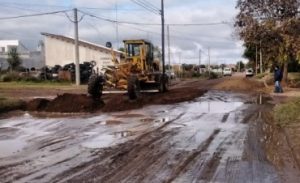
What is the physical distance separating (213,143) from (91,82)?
1484cm

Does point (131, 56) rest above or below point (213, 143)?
above

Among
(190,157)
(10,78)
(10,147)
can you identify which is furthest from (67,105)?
(10,78)

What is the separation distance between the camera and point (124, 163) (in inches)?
444

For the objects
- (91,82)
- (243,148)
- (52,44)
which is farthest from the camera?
(52,44)

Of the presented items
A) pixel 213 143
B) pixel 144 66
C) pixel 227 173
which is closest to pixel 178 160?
pixel 227 173

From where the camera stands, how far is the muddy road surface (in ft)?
33.3

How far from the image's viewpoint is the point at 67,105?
24312 millimetres

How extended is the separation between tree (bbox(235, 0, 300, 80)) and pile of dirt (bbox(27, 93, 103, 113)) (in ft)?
62.6

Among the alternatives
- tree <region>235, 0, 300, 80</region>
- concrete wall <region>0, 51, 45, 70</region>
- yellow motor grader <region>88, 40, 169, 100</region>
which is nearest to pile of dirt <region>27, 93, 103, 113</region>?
yellow motor grader <region>88, 40, 169, 100</region>

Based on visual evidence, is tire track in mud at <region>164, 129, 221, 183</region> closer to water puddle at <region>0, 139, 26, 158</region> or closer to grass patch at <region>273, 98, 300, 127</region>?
grass patch at <region>273, 98, 300, 127</region>

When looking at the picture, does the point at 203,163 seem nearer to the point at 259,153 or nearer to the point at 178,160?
the point at 178,160

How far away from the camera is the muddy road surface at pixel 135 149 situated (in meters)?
10.2

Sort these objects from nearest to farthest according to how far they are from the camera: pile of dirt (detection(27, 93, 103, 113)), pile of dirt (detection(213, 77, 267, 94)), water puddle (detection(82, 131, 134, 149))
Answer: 1. water puddle (detection(82, 131, 134, 149))
2. pile of dirt (detection(27, 93, 103, 113))
3. pile of dirt (detection(213, 77, 267, 94))

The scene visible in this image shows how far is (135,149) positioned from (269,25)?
30.7 m
